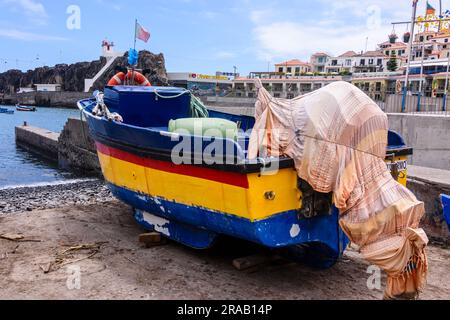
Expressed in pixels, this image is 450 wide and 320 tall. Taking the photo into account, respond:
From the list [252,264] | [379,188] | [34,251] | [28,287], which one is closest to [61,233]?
[34,251]

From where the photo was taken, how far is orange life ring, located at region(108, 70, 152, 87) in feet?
26.2

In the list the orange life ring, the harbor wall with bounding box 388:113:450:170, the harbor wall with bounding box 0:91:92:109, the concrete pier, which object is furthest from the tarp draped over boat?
the harbor wall with bounding box 0:91:92:109

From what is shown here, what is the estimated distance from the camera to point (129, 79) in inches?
320

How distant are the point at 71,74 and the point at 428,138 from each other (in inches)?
4732

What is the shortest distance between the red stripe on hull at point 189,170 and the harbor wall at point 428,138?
7.90 metres

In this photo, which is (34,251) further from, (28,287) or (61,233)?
(28,287)

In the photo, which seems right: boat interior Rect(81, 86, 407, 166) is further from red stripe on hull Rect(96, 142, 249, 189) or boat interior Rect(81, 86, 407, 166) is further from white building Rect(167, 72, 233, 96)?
white building Rect(167, 72, 233, 96)

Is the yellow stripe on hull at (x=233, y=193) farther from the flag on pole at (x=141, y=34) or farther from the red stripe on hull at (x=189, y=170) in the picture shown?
the flag on pole at (x=141, y=34)

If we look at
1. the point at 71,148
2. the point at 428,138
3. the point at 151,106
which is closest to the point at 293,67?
the point at 71,148

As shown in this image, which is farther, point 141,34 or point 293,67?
point 293,67

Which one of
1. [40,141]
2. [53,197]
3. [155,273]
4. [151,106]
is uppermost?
[151,106]

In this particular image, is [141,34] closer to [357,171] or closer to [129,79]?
[129,79]

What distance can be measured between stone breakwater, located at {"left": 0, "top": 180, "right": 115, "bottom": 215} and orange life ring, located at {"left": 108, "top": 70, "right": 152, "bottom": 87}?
234 centimetres

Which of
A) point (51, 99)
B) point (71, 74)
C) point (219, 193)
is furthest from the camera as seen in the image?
point (71, 74)
